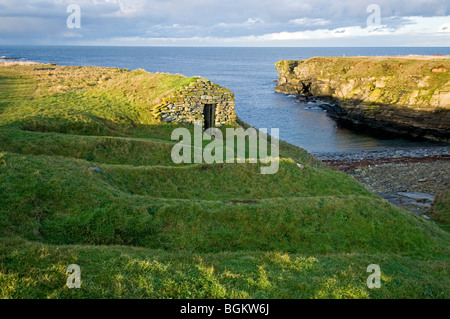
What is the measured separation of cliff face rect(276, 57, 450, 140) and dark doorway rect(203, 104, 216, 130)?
36.0m

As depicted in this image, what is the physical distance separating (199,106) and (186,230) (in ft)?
72.1

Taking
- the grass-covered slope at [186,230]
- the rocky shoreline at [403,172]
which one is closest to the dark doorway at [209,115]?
the grass-covered slope at [186,230]

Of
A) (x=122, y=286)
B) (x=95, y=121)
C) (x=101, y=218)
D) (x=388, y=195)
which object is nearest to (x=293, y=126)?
(x=388, y=195)

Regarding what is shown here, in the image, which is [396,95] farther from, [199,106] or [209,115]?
[199,106]

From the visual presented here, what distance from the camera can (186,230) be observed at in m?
13.8

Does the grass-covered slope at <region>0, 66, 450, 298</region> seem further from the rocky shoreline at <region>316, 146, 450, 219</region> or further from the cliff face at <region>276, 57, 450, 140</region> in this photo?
the cliff face at <region>276, 57, 450, 140</region>

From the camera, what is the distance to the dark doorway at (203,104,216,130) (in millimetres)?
35531

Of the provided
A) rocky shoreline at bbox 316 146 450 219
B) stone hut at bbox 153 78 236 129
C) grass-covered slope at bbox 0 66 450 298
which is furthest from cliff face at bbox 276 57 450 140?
grass-covered slope at bbox 0 66 450 298

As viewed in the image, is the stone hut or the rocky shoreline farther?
the stone hut

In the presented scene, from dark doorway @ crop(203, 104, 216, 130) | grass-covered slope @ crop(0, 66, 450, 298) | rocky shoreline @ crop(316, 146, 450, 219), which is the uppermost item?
dark doorway @ crop(203, 104, 216, 130)

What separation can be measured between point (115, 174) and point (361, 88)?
57.7m

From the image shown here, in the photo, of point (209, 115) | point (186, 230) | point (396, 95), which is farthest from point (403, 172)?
point (186, 230)

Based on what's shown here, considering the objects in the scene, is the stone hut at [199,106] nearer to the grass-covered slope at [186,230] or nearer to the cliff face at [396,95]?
the grass-covered slope at [186,230]

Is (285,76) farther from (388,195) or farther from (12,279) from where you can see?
(12,279)
